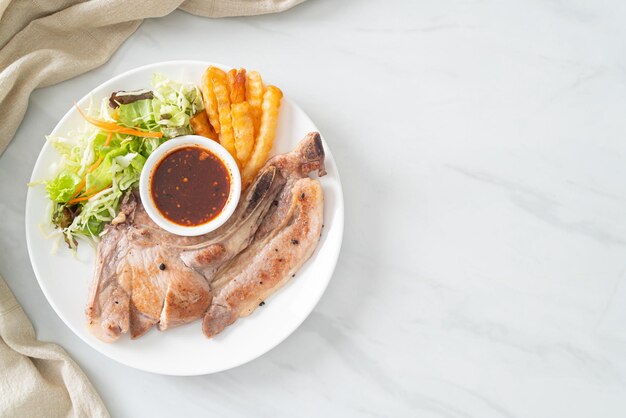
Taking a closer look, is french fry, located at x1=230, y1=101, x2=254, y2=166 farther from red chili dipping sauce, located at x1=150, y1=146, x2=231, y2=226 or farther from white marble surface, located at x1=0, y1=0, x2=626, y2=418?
white marble surface, located at x1=0, y1=0, x2=626, y2=418

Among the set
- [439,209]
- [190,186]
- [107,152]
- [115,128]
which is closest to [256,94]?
[190,186]

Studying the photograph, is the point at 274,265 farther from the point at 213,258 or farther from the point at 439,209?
the point at 439,209

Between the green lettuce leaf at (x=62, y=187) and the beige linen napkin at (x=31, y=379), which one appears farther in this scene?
→ the beige linen napkin at (x=31, y=379)

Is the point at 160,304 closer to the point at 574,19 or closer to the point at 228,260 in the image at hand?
the point at 228,260

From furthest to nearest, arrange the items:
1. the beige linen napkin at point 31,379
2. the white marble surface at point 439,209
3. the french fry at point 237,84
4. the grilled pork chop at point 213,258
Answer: the white marble surface at point 439,209 < the beige linen napkin at point 31,379 < the french fry at point 237,84 < the grilled pork chop at point 213,258

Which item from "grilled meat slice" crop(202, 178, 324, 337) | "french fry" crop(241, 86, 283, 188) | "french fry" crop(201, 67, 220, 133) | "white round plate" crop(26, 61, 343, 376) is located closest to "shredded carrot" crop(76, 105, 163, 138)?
"white round plate" crop(26, 61, 343, 376)

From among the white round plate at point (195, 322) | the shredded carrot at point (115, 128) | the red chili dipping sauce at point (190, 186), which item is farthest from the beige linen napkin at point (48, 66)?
the red chili dipping sauce at point (190, 186)

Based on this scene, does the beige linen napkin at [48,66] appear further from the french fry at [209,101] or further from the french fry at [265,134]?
the french fry at [265,134]

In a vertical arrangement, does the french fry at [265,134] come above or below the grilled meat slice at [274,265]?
above
